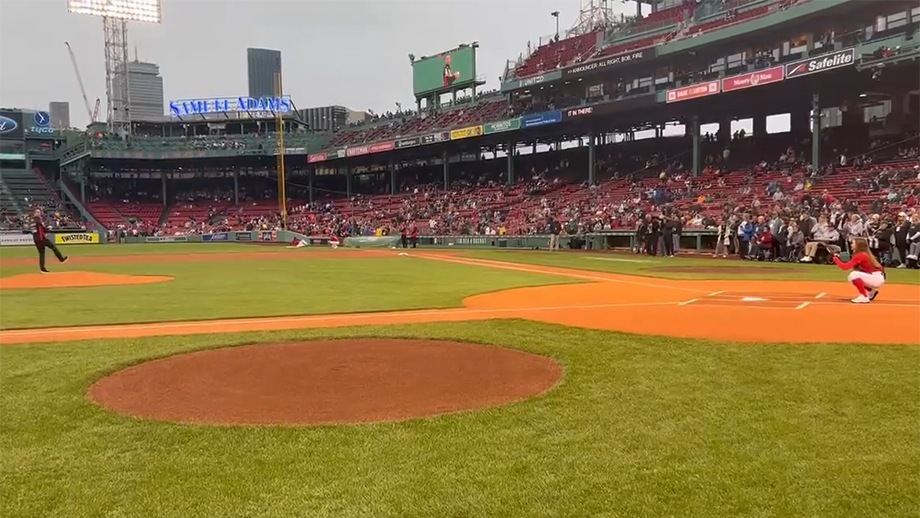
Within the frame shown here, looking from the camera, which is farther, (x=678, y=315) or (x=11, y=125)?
(x=11, y=125)

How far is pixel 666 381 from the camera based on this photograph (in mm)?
5980

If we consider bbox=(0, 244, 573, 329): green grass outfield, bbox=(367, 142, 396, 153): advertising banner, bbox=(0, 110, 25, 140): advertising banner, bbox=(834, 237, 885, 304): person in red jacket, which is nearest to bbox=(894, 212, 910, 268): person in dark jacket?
bbox=(834, 237, 885, 304): person in red jacket

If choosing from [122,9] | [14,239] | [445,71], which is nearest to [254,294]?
[14,239]

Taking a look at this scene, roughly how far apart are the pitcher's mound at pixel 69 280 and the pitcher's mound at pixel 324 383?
36.9 feet

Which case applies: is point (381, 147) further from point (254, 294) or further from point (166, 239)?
point (254, 294)

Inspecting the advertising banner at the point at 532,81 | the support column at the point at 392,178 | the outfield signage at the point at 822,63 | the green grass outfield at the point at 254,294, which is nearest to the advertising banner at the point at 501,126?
the advertising banner at the point at 532,81

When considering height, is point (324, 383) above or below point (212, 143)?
below

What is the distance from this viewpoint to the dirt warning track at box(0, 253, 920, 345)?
28.1 feet

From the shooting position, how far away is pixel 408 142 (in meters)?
53.5

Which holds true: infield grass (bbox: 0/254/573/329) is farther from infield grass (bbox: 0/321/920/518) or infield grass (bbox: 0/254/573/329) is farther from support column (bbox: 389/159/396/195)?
support column (bbox: 389/159/396/195)

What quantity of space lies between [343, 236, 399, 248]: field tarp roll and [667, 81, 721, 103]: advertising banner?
18.3m

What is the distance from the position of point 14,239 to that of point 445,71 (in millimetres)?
37033

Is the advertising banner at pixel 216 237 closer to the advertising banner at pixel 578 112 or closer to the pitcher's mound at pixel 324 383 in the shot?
the advertising banner at pixel 578 112

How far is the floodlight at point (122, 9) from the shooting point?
5641cm
